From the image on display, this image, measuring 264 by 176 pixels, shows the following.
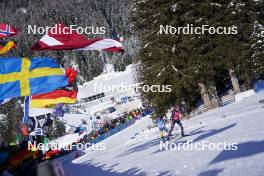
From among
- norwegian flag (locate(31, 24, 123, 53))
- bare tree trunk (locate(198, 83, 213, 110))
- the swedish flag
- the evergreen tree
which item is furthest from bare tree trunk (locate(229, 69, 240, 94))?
the swedish flag

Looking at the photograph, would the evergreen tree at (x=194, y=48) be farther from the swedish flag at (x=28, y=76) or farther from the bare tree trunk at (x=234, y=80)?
the swedish flag at (x=28, y=76)

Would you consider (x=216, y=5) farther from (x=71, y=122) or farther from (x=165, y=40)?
(x=71, y=122)

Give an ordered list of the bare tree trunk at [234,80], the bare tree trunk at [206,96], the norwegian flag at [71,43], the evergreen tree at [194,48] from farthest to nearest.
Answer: the bare tree trunk at [234,80] < the bare tree trunk at [206,96] < the evergreen tree at [194,48] < the norwegian flag at [71,43]

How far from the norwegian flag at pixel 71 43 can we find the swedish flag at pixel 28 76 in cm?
272

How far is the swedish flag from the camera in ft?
26.6

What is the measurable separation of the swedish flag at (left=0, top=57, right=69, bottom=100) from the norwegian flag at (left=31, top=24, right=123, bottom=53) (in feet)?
8.93

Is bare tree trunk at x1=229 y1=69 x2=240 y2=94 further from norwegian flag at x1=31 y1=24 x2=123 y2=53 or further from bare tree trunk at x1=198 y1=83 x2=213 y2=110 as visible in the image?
norwegian flag at x1=31 y1=24 x2=123 y2=53

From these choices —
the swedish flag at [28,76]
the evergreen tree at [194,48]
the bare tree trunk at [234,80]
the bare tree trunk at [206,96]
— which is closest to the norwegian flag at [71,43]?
the swedish flag at [28,76]

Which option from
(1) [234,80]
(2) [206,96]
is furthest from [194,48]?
(1) [234,80]

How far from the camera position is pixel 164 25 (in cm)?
3169

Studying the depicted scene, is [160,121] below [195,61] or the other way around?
below

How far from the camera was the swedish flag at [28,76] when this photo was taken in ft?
26.6

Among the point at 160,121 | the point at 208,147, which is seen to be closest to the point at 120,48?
the point at 208,147

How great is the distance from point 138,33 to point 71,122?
1873 inches
